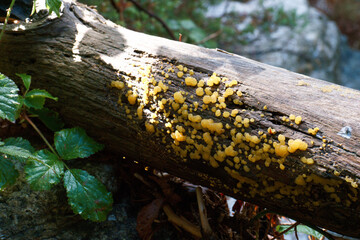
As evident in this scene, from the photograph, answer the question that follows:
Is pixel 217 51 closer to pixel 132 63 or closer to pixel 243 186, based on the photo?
pixel 132 63

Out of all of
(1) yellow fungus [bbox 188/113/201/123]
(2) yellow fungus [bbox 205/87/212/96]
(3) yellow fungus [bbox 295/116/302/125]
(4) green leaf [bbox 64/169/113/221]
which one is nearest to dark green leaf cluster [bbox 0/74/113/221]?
(4) green leaf [bbox 64/169/113/221]

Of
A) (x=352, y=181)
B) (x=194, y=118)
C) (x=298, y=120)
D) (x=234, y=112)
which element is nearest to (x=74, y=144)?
(x=194, y=118)

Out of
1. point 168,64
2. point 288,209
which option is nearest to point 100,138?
point 168,64

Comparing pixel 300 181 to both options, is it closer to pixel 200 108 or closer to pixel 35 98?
pixel 200 108

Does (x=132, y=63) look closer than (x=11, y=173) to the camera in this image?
No

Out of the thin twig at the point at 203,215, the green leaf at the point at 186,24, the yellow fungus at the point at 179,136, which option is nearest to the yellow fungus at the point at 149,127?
the yellow fungus at the point at 179,136

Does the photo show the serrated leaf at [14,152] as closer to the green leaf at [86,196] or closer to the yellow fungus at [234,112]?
the green leaf at [86,196]
